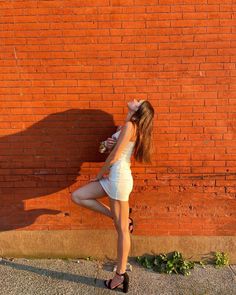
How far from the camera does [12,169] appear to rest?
4176mm

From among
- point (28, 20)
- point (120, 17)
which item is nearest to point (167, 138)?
point (120, 17)

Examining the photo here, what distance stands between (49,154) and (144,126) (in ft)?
3.92

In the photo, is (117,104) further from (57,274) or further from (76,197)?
(57,274)

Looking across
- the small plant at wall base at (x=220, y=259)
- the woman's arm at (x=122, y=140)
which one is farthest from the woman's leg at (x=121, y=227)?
the small plant at wall base at (x=220, y=259)

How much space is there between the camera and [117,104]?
3.99 meters

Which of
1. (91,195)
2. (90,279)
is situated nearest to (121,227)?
(91,195)

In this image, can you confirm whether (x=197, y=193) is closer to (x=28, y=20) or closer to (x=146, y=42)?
(x=146, y=42)

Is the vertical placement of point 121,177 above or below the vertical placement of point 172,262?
above

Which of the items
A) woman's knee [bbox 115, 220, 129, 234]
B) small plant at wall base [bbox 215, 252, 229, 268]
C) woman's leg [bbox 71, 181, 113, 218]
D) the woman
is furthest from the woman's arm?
small plant at wall base [bbox 215, 252, 229, 268]

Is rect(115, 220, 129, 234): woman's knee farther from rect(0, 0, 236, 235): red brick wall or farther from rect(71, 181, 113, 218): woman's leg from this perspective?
rect(0, 0, 236, 235): red brick wall

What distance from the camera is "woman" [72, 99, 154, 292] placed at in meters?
3.54

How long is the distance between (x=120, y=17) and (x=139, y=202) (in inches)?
78.3

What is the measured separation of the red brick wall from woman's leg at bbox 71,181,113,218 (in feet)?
1.23

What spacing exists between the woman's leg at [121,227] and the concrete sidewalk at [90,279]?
24 centimetres
